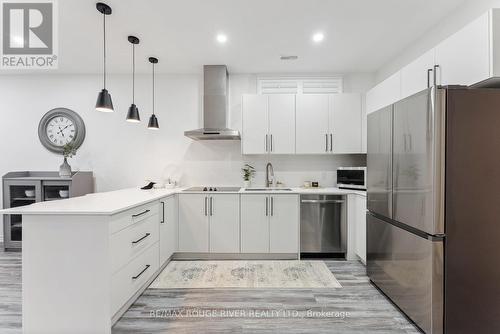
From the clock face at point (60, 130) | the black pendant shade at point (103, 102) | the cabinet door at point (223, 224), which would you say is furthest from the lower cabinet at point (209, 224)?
the clock face at point (60, 130)

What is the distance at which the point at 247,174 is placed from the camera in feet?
12.6

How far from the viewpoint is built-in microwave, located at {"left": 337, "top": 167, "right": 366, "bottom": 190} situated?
3318 mm

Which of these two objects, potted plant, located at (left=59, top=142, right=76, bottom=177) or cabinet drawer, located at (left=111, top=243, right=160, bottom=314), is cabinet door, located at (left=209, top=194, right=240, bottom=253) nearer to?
cabinet drawer, located at (left=111, top=243, right=160, bottom=314)

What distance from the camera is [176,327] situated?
1.93 m

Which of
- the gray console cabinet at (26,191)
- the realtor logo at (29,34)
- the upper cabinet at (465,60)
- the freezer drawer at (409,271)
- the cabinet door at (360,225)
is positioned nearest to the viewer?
the upper cabinet at (465,60)

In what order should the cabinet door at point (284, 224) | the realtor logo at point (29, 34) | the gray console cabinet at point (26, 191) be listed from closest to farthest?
the realtor logo at point (29, 34)
the cabinet door at point (284, 224)
the gray console cabinet at point (26, 191)

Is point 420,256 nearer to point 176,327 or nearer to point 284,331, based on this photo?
point 284,331


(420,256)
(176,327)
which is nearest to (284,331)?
(176,327)

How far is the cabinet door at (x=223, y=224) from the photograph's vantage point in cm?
330

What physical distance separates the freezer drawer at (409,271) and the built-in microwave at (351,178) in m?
0.89

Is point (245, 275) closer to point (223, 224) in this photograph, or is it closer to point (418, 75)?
point (223, 224)

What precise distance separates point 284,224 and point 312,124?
1475 mm

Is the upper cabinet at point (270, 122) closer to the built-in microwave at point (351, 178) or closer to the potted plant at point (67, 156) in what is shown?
the built-in microwave at point (351, 178)

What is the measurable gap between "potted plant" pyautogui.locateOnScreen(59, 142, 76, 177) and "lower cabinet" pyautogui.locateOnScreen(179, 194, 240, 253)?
1742 mm
